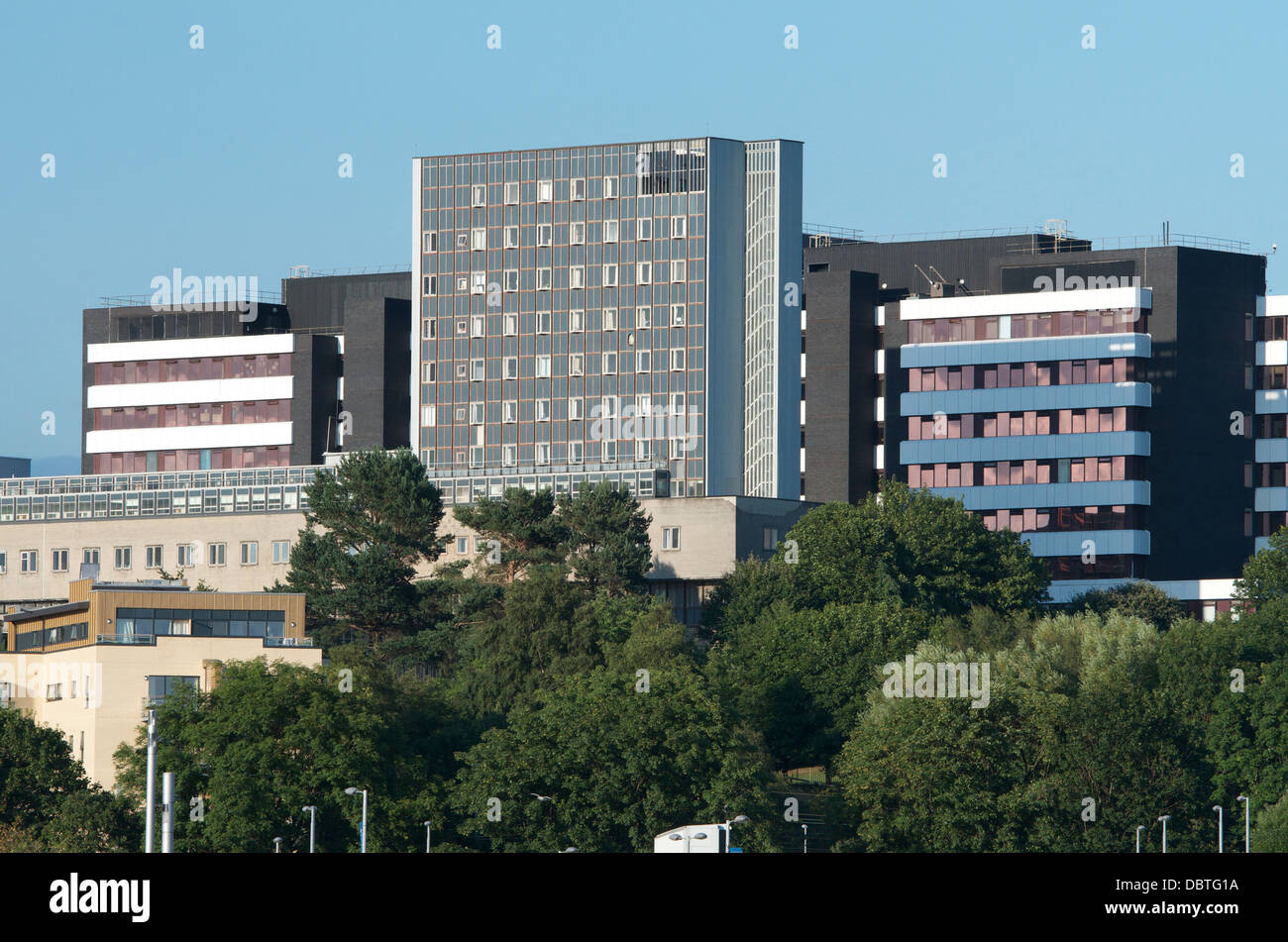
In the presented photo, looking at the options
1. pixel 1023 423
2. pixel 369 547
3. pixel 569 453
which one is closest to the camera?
pixel 369 547

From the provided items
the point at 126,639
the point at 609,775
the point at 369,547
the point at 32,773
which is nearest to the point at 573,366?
the point at 369,547

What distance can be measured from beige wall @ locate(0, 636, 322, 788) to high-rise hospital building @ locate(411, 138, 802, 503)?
54.2 m

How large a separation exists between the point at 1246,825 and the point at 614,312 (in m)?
78.6

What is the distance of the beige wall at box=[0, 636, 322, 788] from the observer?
319ft

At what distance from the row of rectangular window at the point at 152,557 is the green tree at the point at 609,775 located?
2038 inches

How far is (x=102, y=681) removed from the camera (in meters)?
97.8

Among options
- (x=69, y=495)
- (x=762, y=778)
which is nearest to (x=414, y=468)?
(x=69, y=495)

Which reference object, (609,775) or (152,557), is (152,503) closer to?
(152,557)

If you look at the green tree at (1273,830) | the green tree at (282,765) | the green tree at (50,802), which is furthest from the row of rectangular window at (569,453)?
the green tree at (50,802)

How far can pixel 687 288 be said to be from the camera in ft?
539
